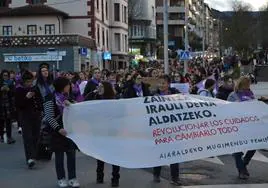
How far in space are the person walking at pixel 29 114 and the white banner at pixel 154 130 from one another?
2807mm

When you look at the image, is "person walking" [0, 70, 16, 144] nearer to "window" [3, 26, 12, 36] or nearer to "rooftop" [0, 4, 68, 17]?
"rooftop" [0, 4, 68, 17]

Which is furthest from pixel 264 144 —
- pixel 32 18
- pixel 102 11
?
pixel 102 11

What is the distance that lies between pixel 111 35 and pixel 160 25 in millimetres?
70833

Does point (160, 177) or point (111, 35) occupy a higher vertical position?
point (111, 35)

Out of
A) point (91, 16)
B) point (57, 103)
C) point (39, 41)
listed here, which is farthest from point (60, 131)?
point (91, 16)

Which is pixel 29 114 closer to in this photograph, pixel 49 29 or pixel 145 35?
pixel 49 29

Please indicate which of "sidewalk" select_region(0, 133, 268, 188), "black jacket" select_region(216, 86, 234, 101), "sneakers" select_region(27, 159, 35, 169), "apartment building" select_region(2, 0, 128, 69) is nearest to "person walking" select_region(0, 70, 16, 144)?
"sidewalk" select_region(0, 133, 268, 188)

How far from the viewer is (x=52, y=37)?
48.2m

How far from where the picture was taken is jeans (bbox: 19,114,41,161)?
11.5m

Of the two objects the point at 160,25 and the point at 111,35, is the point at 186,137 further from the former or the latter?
the point at 160,25

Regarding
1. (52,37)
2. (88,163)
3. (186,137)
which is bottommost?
(88,163)

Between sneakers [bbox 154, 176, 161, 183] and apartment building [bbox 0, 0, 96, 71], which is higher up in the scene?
apartment building [bbox 0, 0, 96, 71]

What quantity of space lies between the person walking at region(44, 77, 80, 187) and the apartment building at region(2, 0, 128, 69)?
41.1 metres

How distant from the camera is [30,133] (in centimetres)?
1160
